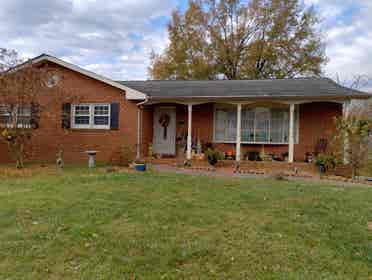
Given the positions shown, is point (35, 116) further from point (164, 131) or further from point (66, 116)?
point (164, 131)

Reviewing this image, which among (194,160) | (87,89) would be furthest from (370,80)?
(87,89)

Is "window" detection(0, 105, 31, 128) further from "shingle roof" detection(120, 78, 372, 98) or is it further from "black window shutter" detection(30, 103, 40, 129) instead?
"shingle roof" detection(120, 78, 372, 98)

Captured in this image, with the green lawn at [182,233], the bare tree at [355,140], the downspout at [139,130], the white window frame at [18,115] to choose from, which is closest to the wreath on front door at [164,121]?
the downspout at [139,130]

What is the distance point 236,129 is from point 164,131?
10.9ft

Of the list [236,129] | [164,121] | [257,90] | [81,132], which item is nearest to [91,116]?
[81,132]

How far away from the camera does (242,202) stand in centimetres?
536

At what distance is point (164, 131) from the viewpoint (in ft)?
42.1

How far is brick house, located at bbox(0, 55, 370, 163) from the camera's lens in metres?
11.2

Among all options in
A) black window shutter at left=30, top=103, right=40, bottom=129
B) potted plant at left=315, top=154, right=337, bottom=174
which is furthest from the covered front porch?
black window shutter at left=30, top=103, right=40, bottom=129

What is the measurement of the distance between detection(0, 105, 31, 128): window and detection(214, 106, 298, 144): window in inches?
300

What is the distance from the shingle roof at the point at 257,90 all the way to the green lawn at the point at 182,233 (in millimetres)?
4566

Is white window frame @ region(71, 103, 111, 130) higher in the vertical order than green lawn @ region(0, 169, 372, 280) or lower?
higher

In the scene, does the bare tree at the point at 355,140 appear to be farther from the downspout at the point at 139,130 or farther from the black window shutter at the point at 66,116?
the black window shutter at the point at 66,116

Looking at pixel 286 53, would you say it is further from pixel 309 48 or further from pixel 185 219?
pixel 185 219
